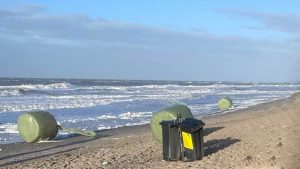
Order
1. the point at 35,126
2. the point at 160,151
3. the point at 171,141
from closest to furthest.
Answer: the point at 171,141, the point at 160,151, the point at 35,126

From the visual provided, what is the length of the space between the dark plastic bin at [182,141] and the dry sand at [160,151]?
219 millimetres

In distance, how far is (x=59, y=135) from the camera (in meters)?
15.7

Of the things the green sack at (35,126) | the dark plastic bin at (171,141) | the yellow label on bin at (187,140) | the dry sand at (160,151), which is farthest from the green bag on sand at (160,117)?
the green sack at (35,126)

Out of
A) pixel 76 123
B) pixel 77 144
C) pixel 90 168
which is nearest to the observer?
pixel 90 168

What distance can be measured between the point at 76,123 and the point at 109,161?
9.52 meters

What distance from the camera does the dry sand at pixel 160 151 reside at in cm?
889

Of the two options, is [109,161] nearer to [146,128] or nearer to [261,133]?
[261,133]

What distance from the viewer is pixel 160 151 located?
1076 cm

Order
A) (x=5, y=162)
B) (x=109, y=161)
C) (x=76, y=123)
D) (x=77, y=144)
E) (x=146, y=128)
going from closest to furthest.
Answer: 1. (x=109, y=161)
2. (x=5, y=162)
3. (x=77, y=144)
4. (x=146, y=128)
5. (x=76, y=123)

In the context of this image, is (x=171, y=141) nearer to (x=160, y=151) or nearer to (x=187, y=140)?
(x=187, y=140)

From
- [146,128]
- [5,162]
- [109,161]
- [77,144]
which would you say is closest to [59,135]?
[77,144]

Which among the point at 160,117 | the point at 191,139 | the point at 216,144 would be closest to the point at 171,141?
the point at 191,139

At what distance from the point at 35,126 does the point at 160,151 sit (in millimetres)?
4816

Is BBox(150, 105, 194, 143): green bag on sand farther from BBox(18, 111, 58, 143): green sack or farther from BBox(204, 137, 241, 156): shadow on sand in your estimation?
BBox(18, 111, 58, 143): green sack
